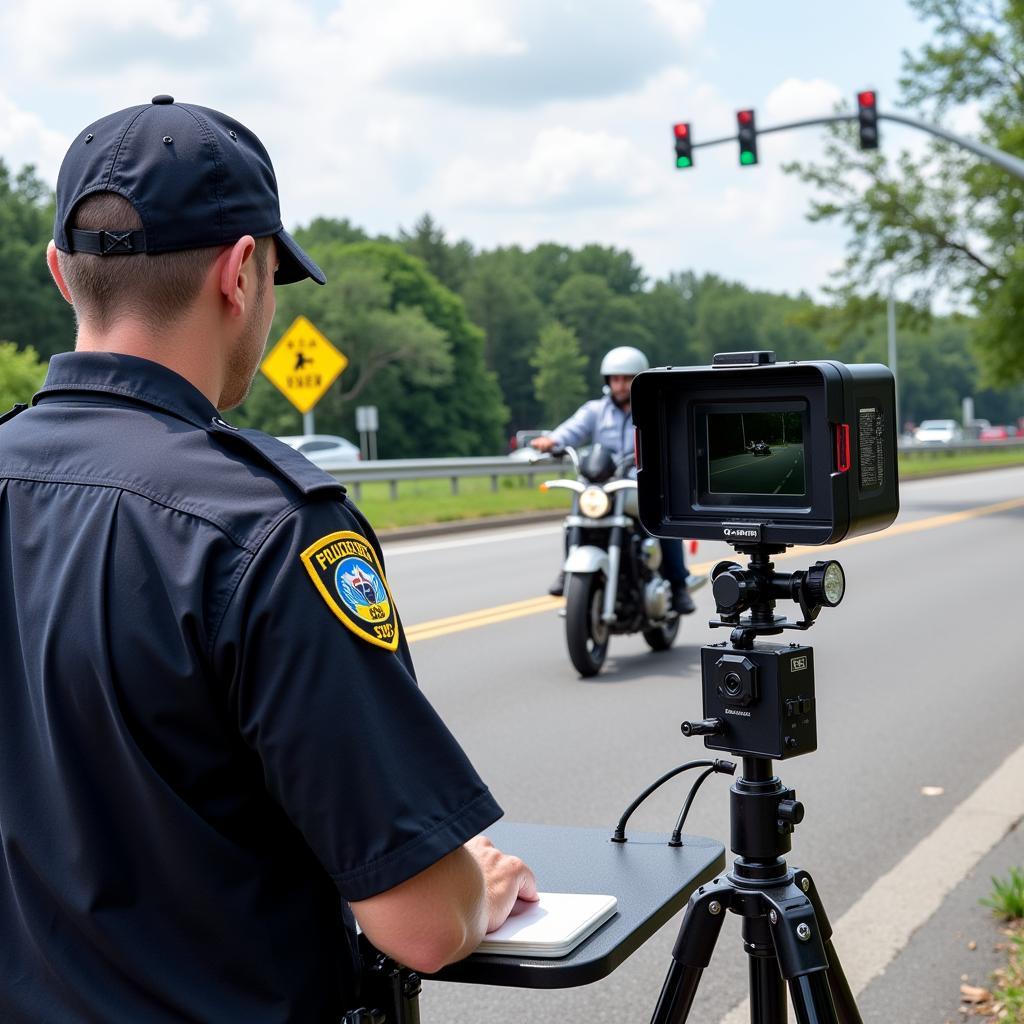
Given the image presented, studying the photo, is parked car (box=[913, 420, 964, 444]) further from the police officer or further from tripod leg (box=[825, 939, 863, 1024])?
the police officer

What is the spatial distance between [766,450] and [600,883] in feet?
2.31

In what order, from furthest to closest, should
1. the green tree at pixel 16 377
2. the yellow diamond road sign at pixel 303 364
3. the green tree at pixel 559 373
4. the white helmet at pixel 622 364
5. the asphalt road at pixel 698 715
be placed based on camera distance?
the green tree at pixel 559 373
the green tree at pixel 16 377
the yellow diamond road sign at pixel 303 364
the white helmet at pixel 622 364
the asphalt road at pixel 698 715

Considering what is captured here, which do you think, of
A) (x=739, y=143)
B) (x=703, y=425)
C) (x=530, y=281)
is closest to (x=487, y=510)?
(x=739, y=143)

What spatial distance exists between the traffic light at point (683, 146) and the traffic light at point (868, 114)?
2.45 meters

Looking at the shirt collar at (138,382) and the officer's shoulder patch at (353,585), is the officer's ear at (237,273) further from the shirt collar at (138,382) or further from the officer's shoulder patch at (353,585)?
the officer's shoulder patch at (353,585)

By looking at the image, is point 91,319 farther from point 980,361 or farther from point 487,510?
point 980,361

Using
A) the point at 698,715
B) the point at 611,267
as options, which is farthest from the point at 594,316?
the point at 698,715

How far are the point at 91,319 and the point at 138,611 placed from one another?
0.37m

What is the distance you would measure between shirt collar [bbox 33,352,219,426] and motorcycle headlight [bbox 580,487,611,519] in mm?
6461

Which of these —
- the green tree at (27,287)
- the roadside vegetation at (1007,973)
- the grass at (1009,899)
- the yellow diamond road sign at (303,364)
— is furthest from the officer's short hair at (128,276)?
the green tree at (27,287)

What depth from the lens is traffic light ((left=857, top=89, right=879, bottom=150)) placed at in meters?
20.1

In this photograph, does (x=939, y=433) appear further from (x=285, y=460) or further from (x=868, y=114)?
(x=285, y=460)

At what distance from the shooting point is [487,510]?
66.0ft

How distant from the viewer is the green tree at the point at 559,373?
308ft
